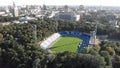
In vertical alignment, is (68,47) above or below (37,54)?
below

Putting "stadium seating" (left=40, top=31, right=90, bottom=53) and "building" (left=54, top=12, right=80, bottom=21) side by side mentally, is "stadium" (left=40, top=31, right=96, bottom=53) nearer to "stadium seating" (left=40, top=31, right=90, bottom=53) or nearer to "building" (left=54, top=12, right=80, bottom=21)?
"stadium seating" (left=40, top=31, right=90, bottom=53)

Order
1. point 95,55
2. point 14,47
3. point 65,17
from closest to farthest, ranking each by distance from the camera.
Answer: point 95,55, point 14,47, point 65,17

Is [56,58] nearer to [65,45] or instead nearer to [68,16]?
[65,45]

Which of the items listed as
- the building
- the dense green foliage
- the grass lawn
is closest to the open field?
the grass lawn

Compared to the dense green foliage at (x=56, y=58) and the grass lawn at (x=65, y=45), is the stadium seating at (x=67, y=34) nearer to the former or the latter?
the grass lawn at (x=65, y=45)

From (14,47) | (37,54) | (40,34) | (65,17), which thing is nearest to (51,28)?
(40,34)

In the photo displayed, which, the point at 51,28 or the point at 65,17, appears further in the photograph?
the point at 65,17

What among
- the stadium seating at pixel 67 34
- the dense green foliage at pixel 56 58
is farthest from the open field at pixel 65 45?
the dense green foliage at pixel 56 58

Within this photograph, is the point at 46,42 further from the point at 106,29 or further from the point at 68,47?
the point at 106,29
